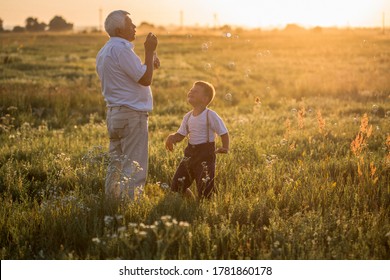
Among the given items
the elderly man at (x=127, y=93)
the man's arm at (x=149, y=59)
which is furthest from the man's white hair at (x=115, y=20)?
the man's arm at (x=149, y=59)

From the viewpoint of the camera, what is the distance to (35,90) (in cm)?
1708

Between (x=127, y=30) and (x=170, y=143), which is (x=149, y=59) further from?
(x=170, y=143)

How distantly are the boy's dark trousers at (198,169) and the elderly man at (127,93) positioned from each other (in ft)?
1.88

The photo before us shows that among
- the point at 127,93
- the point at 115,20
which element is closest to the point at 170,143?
the point at 127,93

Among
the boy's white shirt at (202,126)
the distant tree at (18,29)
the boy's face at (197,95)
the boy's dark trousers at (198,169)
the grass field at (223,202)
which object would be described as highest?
the distant tree at (18,29)

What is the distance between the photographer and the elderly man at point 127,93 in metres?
5.78

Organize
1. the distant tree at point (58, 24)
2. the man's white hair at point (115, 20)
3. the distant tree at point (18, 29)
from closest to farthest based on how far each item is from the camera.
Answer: the man's white hair at point (115, 20) < the distant tree at point (58, 24) < the distant tree at point (18, 29)

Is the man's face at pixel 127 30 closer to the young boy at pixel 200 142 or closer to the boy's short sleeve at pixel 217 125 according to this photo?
the young boy at pixel 200 142

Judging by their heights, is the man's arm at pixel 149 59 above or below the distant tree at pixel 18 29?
below

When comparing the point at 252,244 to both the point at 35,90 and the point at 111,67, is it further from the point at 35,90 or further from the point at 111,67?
the point at 35,90

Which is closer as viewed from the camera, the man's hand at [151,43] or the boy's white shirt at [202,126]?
the man's hand at [151,43]

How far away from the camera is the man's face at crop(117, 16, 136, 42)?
5907 mm

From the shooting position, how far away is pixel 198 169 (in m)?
6.46

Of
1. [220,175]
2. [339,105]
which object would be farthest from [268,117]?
[220,175]
